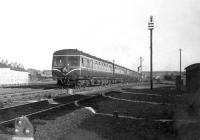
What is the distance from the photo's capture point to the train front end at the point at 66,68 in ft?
93.6

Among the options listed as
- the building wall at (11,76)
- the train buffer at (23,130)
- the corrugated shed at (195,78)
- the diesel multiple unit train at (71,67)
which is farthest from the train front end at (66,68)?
the building wall at (11,76)

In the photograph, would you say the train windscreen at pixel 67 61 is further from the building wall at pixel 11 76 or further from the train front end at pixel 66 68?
the building wall at pixel 11 76

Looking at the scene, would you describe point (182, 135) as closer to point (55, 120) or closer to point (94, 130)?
point (94, 130)

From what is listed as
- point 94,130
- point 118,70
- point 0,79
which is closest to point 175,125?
point 94,130

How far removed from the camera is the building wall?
55.1 meters

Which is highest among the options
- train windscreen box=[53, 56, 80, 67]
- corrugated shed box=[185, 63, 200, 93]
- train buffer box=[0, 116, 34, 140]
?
train windscreen box=[53, 56, 80, 67]

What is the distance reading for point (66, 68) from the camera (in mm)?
28688

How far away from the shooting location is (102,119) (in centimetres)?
1172

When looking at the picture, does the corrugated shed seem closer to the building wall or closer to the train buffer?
the train buffer

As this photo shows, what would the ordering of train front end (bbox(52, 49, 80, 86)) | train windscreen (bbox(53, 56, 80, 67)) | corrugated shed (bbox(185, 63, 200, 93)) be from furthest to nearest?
train windscreen (bbox(53, 56, 80, 67))
train front end (bbox(52, 49, 80, 86))
corrugated shed (bbox(185, 63, 200, 93))

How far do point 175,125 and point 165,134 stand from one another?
1461 millimetres

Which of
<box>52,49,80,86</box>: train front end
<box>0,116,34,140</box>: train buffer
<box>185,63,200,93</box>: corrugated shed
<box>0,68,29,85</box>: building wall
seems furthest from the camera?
<box>0,68,29,85</box>: building wall

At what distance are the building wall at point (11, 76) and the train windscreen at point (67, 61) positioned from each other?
27.5 m

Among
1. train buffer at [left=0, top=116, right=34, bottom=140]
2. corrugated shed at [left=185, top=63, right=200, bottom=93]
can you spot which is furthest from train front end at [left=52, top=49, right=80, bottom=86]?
train buffer at [left=0, top=116, right=34, bottom=140]
